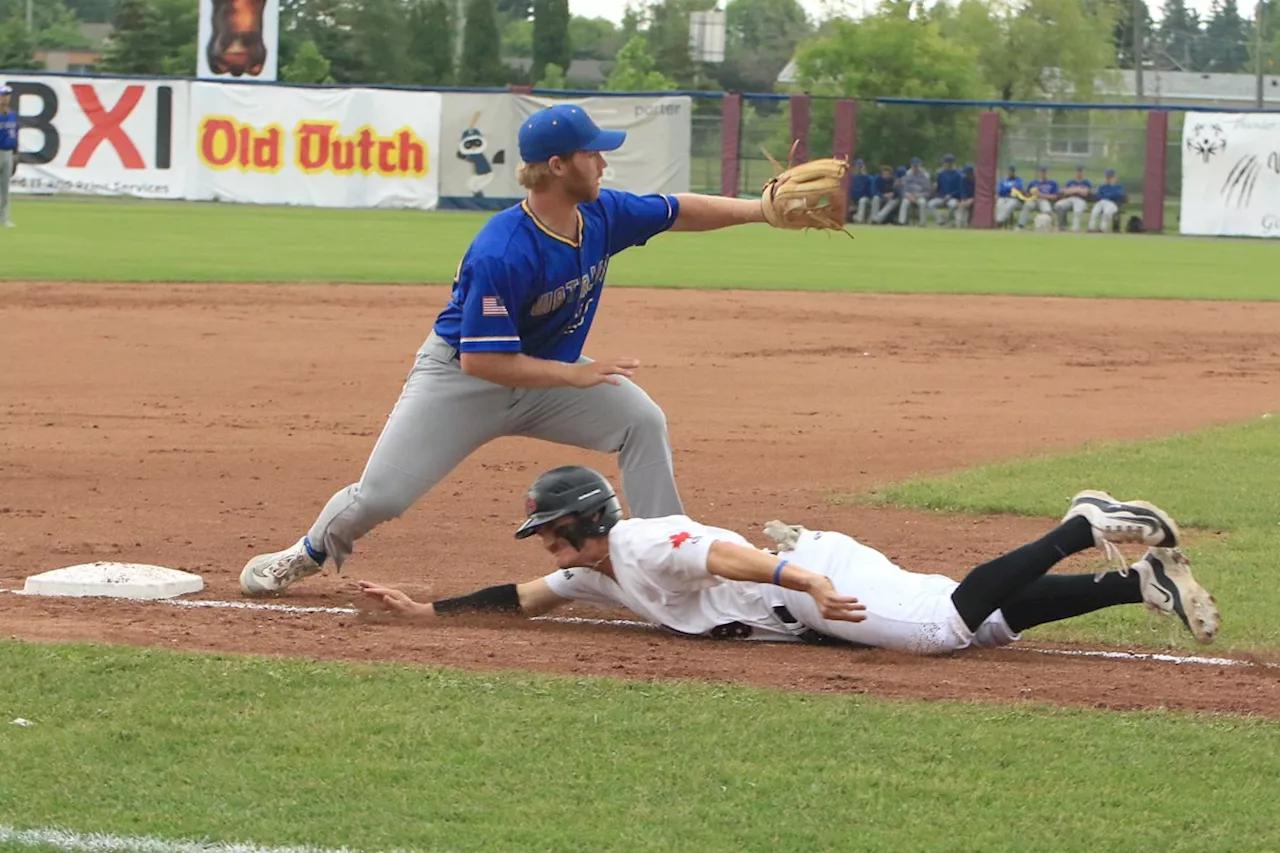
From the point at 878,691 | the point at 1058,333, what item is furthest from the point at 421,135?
the point at 878,691

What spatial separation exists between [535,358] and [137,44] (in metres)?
58.0

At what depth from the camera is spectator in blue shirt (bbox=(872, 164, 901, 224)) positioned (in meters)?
35.4

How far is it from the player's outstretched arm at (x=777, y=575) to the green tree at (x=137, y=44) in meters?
58.0

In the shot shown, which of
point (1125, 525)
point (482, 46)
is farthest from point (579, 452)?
point (482, 46)

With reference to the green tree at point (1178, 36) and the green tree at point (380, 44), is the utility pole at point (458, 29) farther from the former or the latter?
the green tree at point (1178, 36)

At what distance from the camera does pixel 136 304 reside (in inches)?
642

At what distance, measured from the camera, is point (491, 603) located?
5.96 meters

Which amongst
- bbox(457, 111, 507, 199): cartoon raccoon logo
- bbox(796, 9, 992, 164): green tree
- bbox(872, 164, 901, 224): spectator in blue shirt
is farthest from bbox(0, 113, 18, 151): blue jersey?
bbox(796, 9, 992, 164): green tree

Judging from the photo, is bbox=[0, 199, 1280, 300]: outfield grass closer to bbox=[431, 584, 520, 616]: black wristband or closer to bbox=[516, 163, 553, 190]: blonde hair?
bbox=[431, 584, 520, 616]: black wristband

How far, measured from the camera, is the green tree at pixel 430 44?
211 ft

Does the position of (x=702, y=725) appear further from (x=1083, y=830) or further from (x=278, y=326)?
(x=278, y=326)

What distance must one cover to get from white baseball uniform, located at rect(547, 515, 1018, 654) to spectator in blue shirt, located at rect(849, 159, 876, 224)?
30.4 meters

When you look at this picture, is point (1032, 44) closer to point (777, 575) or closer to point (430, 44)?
point (430, 44)

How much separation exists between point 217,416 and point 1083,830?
26.4ft
